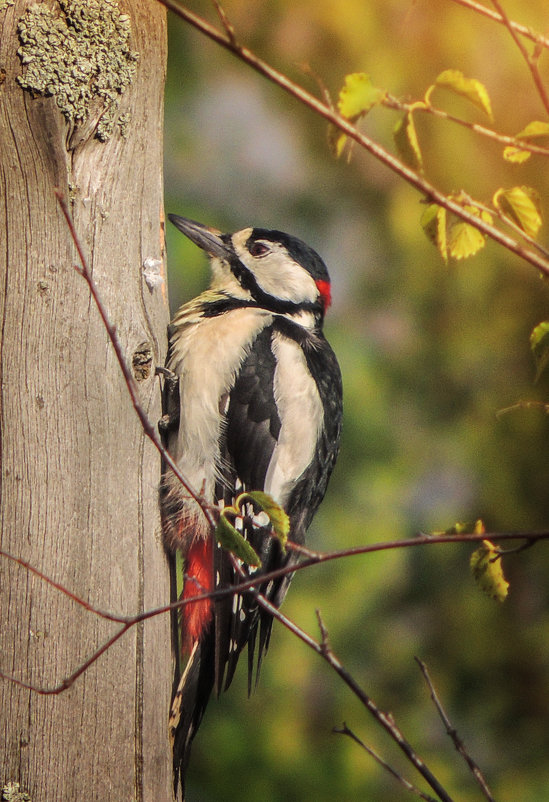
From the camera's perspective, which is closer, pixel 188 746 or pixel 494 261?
pixel 188 746

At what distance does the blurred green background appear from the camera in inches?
155

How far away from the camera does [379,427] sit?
4.26m

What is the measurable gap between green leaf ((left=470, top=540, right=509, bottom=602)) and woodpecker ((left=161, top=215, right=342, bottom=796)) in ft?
2.86

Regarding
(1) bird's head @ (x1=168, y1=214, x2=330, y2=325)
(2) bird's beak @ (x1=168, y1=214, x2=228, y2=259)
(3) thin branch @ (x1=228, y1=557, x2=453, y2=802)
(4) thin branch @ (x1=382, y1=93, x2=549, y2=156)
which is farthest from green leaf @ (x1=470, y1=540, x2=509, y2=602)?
(2) bird's beak @ (x1=168, y1=214, x2=228, y2=259)

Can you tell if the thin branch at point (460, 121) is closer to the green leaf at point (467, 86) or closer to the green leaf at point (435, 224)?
the green leaf at point (467, 86)

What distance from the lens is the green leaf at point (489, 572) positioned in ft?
4.32

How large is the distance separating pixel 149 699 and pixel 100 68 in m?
1.33

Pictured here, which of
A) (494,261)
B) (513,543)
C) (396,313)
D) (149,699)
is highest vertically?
(494,261)

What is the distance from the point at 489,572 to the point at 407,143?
0.63 meters

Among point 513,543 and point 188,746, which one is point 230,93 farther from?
point 188,746

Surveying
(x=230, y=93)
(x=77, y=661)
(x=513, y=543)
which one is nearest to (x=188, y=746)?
(x=77, y=661)

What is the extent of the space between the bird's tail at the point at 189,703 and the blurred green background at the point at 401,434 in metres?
1.73

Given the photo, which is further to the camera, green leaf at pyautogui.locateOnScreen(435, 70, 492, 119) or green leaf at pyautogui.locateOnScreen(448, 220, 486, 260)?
green leaf at pyautogui.locateOnScreen(448, 220, 486, 260)

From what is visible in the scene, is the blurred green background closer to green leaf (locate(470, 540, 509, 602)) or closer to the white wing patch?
the white wing patch
